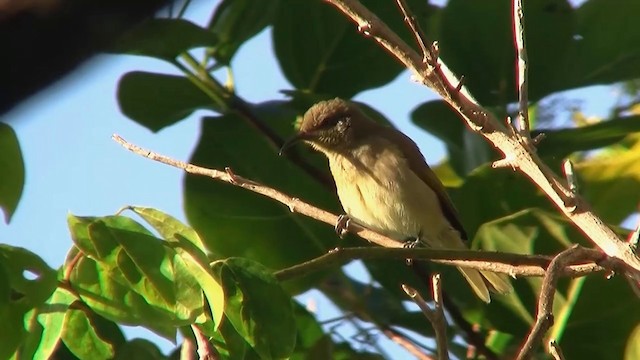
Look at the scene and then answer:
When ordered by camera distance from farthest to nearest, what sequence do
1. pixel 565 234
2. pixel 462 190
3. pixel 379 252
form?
1. pixel 462 190
2. pixel 565 234
3. pixel 379 252

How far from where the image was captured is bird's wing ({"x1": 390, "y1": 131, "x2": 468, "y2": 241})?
3.93 metres

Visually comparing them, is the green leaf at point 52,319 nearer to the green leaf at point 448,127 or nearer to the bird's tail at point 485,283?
the bird's tail at point 485,283

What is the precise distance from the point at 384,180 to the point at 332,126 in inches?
14.4

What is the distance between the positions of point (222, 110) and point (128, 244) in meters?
1.46

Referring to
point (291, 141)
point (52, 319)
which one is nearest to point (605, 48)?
point (291, 141)

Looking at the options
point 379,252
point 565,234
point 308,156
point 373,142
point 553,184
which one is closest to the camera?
point 553,184

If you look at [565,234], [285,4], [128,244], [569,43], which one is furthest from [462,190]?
[128,244]

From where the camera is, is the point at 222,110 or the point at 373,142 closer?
the point at 222,110

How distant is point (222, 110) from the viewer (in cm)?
321

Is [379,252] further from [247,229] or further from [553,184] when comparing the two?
[247,229]

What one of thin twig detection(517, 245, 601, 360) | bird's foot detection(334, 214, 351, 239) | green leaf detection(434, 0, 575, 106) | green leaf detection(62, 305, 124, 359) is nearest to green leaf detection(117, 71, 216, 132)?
bird's foot detection(334, 214, 351, 239)

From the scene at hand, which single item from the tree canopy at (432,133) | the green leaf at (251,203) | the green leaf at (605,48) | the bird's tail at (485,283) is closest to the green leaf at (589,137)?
the tree canopy at (432,133)

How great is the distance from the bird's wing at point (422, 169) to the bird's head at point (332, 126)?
22cm

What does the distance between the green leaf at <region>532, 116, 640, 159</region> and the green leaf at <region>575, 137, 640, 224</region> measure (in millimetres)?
101
